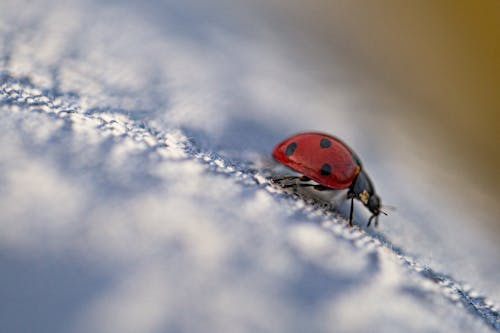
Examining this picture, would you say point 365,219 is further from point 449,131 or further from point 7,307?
point 449,131

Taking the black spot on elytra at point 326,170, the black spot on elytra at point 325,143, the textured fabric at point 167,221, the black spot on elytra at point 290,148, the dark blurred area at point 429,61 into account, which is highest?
the dark blurred area at point 429,61

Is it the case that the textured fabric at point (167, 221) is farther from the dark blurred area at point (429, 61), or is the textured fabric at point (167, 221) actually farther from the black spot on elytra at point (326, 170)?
the dark blurred area at point (429, 61)

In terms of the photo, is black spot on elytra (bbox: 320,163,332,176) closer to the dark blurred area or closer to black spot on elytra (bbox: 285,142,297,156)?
black spot on elytra (bbox: 285,142,297,156)

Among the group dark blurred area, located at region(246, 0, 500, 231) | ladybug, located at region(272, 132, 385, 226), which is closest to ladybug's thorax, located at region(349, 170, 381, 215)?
ladybug, located at region(272, 132, 385, 226)

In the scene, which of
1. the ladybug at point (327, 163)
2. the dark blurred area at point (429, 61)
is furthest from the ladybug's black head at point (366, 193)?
the dark blurred area at point (429, 61)

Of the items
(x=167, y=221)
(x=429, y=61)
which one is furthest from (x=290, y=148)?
(x=429, y=61)

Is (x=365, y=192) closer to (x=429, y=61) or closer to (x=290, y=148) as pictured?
(x=290, y=148)
